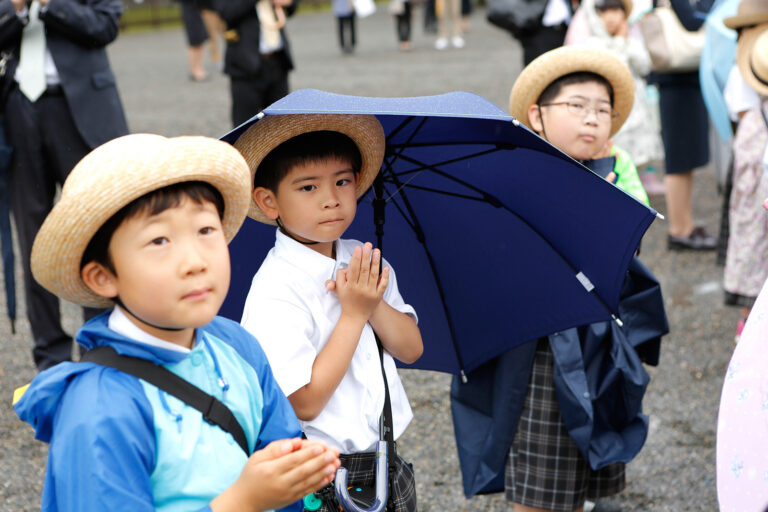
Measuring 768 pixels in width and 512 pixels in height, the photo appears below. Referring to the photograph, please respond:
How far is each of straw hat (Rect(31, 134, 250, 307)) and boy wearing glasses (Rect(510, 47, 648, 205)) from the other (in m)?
1.49

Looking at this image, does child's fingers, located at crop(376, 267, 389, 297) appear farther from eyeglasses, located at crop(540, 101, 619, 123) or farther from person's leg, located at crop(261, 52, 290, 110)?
person's leg, located at crop(261, 52, 290, 110)

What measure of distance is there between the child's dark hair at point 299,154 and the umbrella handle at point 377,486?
637 millimetres

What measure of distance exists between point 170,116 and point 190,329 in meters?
9.21

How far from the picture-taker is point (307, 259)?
2.15 m

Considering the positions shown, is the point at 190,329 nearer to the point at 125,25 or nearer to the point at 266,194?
the point at 266,194

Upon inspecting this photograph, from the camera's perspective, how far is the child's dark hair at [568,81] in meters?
2.91

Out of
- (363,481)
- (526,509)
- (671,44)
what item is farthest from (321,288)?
(671,44)

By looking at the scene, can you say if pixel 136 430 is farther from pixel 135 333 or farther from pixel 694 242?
→ pixel 694 242

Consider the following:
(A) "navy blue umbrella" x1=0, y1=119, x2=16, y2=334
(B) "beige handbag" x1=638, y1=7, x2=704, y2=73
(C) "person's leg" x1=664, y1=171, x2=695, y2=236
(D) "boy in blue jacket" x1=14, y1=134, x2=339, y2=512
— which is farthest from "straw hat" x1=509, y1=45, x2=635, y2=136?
(C) "person's leg" x1=664, y1=171, x2=695, y2=236

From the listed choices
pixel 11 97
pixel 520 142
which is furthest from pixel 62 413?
pixel 11 97

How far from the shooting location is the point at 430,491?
341 centimetres

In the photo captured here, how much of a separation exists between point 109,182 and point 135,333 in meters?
0.27

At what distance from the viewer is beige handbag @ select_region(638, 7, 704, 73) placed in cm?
583

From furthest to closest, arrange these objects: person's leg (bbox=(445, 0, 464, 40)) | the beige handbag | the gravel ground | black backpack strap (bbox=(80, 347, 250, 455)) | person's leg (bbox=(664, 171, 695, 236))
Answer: person's leg (bbox=(445, 0, 464, 40)) < person's leg (bbox=(664, 171, 695, 236)) < the beige handbag < the gravel ground < black backpack strap (bbox=(80, 347, 250, 455))
